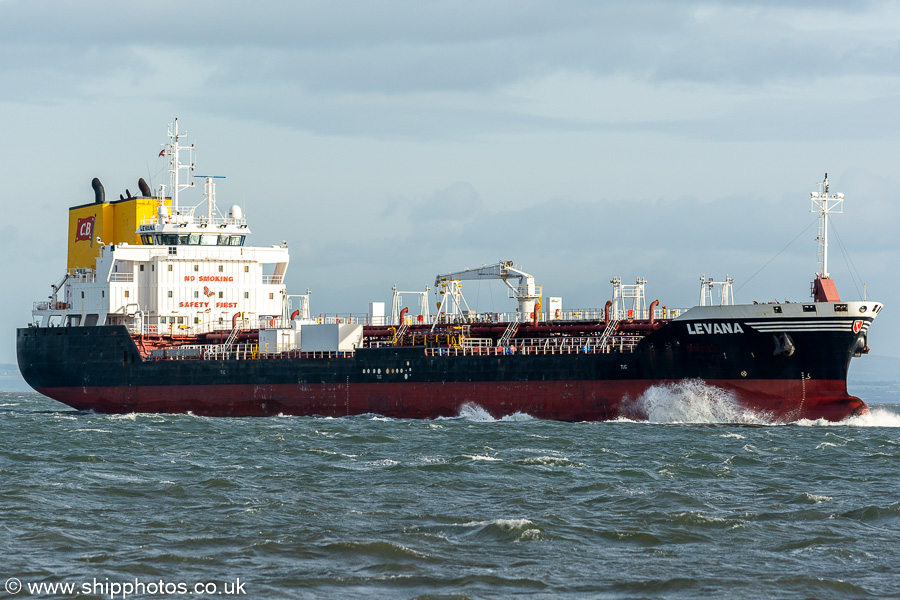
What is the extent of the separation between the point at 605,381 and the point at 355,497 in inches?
792

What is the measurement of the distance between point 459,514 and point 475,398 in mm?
22456

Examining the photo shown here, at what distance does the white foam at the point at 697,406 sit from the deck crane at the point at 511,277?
806cm

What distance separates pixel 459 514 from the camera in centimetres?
2222

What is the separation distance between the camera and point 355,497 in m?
24.2

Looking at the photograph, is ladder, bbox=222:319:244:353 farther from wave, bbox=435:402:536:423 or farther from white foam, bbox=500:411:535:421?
white foam, bbox=500:411:535:421

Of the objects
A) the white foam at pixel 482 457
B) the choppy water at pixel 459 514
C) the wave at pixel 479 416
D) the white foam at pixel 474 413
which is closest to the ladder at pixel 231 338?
the wave at pixel 479 416

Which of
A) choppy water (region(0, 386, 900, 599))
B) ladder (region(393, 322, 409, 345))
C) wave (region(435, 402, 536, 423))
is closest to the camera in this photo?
choppy water (region(0, 386, 900, 599))

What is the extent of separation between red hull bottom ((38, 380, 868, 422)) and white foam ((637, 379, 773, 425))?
5 centimetres

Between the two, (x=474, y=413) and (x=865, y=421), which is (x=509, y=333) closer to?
(x=474, y=413)

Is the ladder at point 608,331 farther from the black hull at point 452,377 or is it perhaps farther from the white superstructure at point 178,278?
the white superstructure at point 178,278

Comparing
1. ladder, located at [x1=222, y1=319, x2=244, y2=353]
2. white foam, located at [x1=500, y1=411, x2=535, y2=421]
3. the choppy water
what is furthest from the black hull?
the choppy water

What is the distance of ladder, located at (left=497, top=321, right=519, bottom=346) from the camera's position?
46.6 meters

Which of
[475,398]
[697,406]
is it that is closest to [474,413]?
[475,398]

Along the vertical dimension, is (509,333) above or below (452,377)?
above
